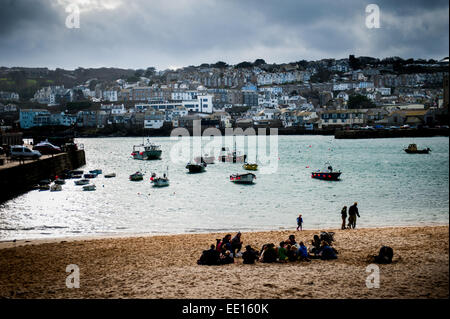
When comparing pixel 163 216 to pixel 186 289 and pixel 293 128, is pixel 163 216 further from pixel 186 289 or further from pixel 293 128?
pixel 293 128

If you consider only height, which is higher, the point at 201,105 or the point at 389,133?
the point at 201,105

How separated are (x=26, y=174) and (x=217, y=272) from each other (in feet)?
74.0

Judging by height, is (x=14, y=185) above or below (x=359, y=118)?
below

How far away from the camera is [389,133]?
80.2 m

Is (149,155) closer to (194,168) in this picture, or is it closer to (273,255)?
(194,168)

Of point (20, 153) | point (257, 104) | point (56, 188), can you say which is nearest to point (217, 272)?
point (56, 188)

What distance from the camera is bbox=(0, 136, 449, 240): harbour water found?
16.4 meters

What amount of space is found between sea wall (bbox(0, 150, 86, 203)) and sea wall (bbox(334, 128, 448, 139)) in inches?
2347

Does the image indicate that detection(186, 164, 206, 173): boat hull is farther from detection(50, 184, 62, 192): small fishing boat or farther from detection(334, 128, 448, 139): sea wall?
detection(334, 128, 448, 139): sea wall

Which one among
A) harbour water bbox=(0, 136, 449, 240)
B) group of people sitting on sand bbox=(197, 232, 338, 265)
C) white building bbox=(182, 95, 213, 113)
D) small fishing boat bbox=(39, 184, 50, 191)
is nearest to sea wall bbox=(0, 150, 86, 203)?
small fishing boat bbox=(39, 184, 50, 191)

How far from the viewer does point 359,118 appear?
310ft

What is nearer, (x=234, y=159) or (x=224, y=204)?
(x=224, y=204)

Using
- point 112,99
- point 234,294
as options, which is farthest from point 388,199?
point 112,99

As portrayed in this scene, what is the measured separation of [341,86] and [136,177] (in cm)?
15401
